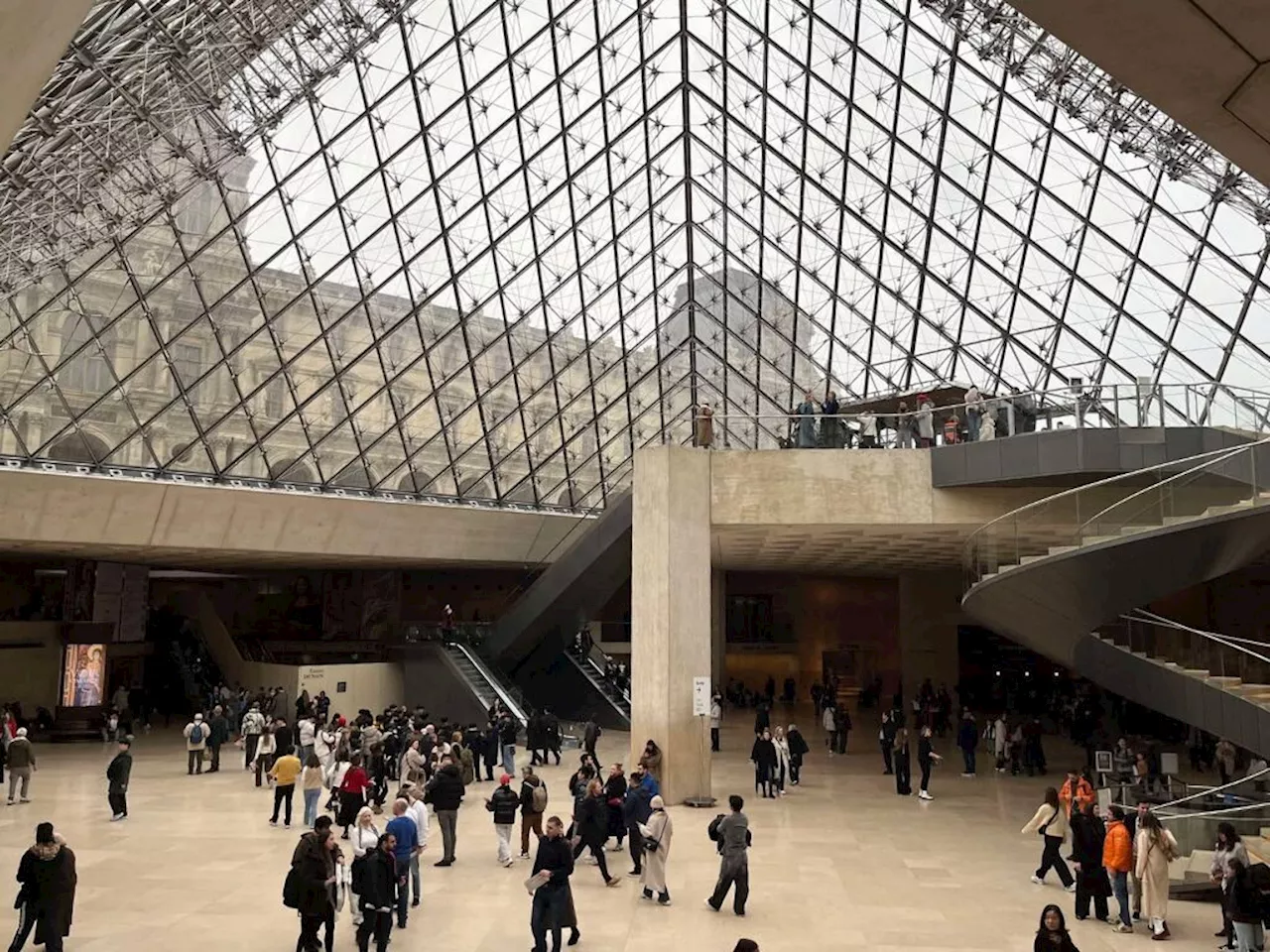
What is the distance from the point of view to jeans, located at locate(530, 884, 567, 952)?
991cm

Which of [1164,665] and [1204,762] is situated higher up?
[1164,665]

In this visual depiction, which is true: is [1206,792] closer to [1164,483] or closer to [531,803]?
[1164,483]

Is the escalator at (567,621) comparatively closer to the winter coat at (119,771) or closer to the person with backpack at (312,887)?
the winter coat at (119,771)

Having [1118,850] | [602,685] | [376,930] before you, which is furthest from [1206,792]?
[602,685]

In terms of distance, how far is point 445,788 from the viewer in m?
13.8

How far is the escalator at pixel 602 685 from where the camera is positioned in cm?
3244

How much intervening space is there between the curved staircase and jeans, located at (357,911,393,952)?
1177 centimetres

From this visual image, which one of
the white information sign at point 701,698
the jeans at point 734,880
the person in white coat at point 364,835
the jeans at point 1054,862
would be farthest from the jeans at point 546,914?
the white information sign at point 701,698

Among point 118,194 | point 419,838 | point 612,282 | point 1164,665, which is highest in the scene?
point 612,282

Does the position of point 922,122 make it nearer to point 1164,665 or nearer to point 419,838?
point 1164,665

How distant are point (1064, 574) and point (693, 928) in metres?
9.22

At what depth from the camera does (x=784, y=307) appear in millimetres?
41531

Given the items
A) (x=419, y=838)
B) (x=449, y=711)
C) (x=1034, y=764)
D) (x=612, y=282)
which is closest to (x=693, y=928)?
(x=419, y=838)

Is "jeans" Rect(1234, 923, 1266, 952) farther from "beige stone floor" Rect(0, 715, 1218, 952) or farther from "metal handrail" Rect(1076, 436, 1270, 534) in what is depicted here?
"metal handrail" Rect(1076, 436, 1270, 534)
